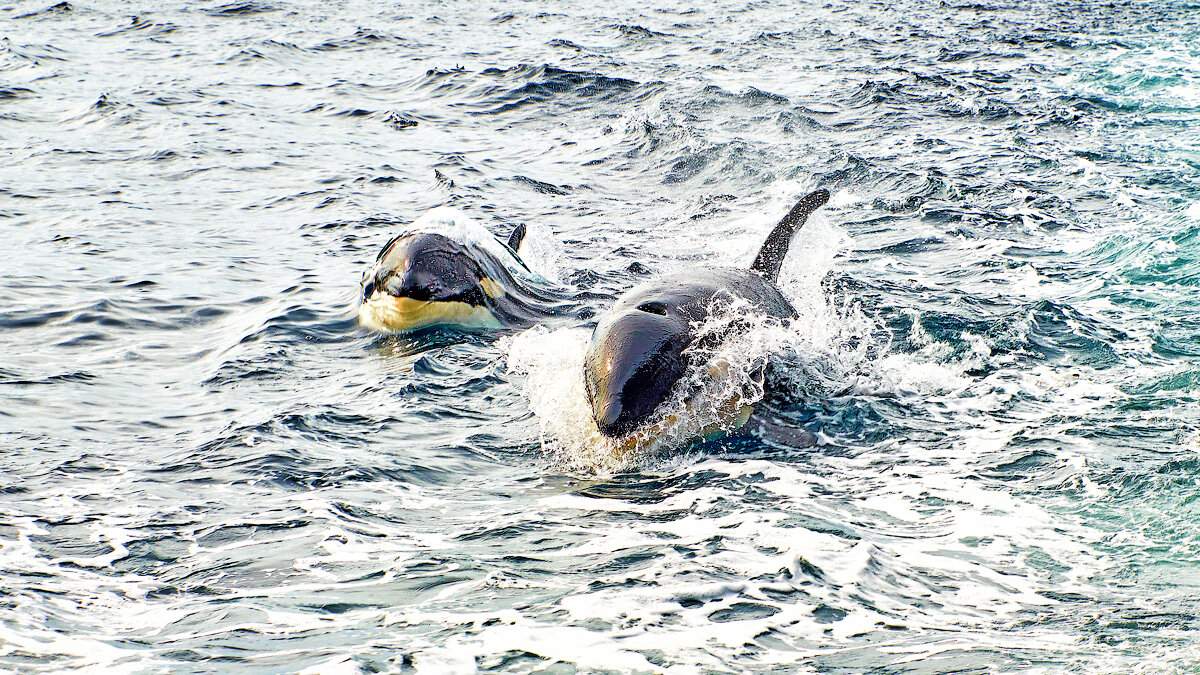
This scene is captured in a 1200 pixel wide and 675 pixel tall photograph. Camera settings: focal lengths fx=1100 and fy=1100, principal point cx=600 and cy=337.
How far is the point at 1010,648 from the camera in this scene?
4.21 meters

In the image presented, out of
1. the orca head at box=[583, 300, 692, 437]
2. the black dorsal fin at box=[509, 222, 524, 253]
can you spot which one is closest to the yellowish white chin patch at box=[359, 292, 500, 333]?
the black dorsal fin at box=[509, 222, 524, 253]

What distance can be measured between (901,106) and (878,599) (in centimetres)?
1479

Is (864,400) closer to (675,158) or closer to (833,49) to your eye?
(675,158)

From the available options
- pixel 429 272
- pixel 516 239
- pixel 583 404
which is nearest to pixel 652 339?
pixel 583 404

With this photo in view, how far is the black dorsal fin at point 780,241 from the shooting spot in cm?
859

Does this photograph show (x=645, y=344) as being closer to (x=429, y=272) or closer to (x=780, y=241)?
(x=780, y=241)

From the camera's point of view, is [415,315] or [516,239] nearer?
[415,315]

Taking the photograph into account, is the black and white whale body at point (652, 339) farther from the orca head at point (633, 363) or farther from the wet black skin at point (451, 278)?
the wet black skin at point (451, 278)

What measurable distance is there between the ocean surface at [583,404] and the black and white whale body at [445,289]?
0.81 feet

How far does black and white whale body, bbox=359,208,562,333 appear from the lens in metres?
9.00

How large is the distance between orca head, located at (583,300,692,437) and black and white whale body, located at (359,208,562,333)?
2401mm

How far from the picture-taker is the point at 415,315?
29.5 feet

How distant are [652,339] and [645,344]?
0.08 metres

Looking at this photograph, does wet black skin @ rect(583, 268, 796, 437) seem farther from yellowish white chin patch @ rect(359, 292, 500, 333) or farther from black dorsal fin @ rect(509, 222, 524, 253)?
black dorsal fin @ rect(509, 222, 524, 253)
